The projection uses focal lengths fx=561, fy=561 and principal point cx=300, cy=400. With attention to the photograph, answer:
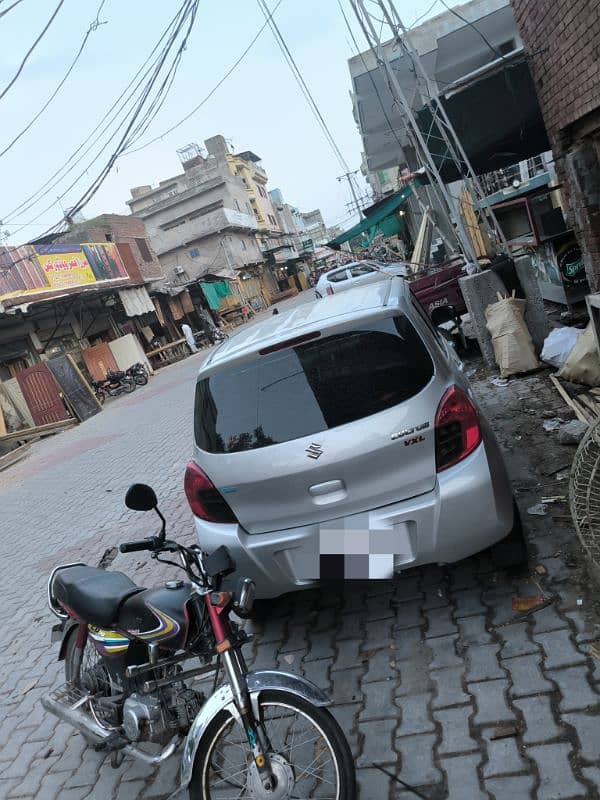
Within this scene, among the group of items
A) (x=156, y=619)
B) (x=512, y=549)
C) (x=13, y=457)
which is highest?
(x=156, y=619)

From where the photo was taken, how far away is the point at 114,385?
21.1 meters

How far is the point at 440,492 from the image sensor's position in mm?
2742

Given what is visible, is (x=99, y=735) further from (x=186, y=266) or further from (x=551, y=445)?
(x=186, y=266)

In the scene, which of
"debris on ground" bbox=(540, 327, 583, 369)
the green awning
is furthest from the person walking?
"debris on ground" bbox=(540, 327, 583, 369)

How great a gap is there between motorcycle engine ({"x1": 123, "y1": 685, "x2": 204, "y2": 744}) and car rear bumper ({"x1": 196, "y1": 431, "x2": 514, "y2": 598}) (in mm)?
709

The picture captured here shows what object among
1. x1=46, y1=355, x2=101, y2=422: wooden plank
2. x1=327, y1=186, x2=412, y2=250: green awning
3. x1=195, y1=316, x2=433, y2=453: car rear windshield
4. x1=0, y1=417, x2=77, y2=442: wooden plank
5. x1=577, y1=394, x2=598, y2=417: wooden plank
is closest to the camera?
x1=195, y1=316, x2=433, y2=453: car rear windshield

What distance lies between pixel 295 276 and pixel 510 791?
63.3 m

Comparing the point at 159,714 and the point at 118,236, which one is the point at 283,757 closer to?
the point at 159,714

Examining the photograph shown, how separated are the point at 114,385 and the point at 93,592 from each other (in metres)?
19.5

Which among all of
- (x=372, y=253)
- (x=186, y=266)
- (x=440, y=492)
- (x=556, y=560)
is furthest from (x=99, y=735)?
(x=186, y=266)

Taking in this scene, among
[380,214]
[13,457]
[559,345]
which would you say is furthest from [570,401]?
[13,457]

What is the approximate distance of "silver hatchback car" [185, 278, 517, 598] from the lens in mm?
2758

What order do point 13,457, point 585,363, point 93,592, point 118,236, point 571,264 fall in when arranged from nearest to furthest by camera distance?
point 93,592 < point 585,363 < point 571,264 < point 13,457 < point 118,236

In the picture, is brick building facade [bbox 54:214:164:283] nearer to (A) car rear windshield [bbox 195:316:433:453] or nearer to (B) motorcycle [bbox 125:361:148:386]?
(B) motorcycle [bbox 125:361:148:386]
